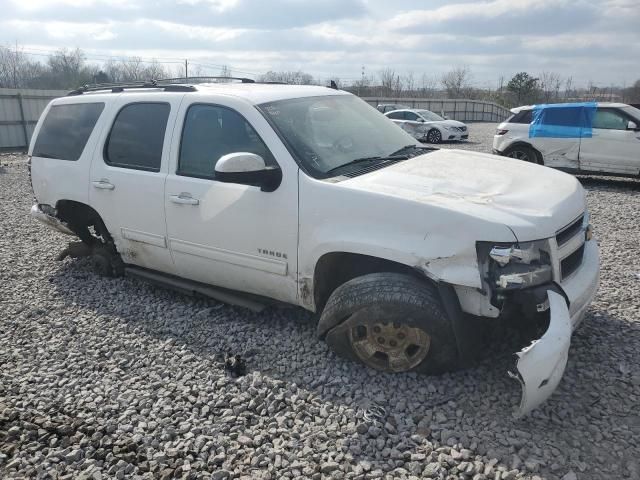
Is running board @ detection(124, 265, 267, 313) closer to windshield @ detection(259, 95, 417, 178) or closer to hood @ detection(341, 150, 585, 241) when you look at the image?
windshield @ detection(259, 95, 417, 178)

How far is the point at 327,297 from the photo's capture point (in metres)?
3.73

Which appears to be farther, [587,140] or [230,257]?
[587,140]

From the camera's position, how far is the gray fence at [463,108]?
37.5 meters

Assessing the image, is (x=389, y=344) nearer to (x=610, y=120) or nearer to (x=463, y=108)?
(x=610, y=120)

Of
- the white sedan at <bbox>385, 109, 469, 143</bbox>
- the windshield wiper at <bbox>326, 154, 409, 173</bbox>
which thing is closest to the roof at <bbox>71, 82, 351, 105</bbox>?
the windshield wiper at <bbox>326, 154, 409, 173</bbox>

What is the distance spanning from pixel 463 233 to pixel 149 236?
Answer: 272 cm

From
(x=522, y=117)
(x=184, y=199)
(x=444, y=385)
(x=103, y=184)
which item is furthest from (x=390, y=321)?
(x=522, y=117)

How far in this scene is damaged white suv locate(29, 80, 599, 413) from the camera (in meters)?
2.94

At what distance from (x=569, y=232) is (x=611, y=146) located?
8.61 metres

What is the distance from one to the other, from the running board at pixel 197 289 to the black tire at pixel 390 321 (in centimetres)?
80

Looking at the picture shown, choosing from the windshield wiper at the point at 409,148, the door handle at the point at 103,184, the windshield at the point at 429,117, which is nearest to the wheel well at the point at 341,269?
the windshield wiper at the point at 409,148

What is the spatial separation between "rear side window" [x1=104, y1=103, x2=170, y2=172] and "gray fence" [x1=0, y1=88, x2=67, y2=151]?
54.7ft

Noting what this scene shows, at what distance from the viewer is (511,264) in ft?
9.52

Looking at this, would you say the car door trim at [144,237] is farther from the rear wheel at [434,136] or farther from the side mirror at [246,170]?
the rear wheel at [434,136]
